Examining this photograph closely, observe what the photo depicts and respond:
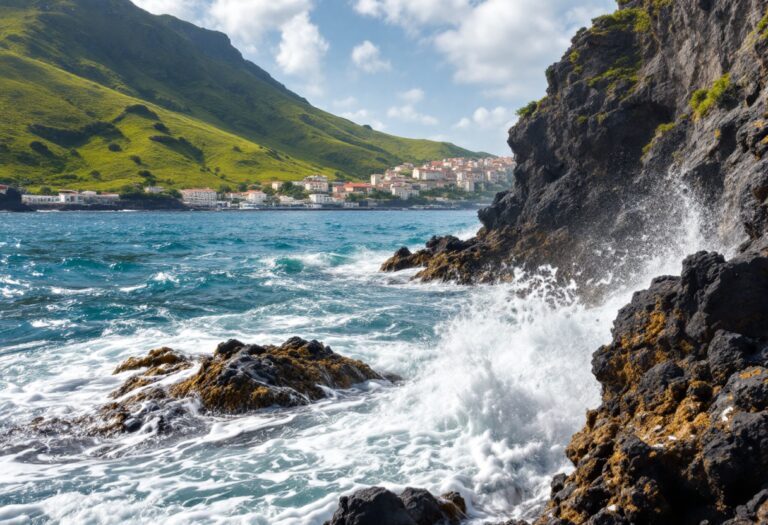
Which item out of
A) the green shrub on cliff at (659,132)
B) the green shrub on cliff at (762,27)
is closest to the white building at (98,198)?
the green shrub on cliff at (659,132)

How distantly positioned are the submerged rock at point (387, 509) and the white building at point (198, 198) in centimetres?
15044

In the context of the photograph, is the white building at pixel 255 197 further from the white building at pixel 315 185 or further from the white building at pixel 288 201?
the white building at pixel 315 185

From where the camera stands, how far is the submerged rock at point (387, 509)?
615 centimetres

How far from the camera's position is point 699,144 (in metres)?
20.8

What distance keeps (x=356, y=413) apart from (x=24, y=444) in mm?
6285

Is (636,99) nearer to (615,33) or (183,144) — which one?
(615,33)

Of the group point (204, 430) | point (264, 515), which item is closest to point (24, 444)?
point (204, 430)

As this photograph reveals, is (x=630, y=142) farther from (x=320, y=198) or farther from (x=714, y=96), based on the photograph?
(x=320, y=198)

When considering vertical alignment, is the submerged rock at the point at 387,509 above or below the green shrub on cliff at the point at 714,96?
below

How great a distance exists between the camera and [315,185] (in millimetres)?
187375

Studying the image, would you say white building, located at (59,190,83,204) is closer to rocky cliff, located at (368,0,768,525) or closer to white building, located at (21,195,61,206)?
white building, located at (21,195,61,206)

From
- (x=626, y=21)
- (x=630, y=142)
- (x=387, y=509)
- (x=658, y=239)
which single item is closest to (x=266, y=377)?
(x=387, y=509)

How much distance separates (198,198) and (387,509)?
15591cm

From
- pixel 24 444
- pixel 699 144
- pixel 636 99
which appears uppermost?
pixel 636 99
